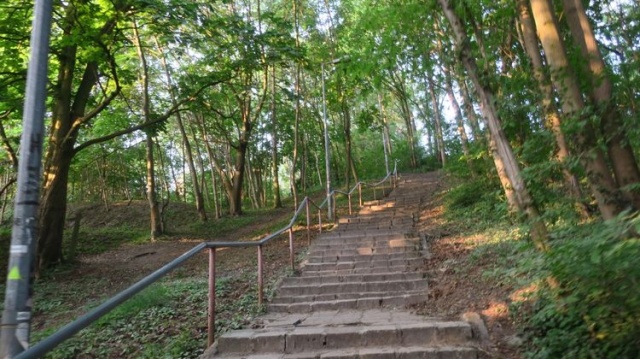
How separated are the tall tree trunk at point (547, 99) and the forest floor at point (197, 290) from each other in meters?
1.57

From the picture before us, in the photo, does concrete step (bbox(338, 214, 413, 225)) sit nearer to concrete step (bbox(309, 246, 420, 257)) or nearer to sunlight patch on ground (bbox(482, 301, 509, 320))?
concrete step (bbox(309, 246, 420, 257))

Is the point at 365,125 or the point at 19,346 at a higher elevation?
the point at 365,125

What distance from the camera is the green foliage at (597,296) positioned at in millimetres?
2865

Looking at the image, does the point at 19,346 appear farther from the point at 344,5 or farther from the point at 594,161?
the point at 344,5

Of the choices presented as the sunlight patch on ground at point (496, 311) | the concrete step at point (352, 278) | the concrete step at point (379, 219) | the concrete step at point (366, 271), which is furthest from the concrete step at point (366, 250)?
the sunlight patch on ground at point (496, 311)

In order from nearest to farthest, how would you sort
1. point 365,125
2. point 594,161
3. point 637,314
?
point 637,314, point 594,161, point 365,125

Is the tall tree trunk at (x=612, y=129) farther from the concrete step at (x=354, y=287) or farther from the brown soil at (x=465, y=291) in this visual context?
the concrete step at (x=354, y=287)

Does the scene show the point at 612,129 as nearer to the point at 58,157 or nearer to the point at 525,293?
the point at 525,293

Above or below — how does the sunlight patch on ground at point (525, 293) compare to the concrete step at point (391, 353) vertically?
above

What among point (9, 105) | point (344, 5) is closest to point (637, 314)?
point (9, 105)

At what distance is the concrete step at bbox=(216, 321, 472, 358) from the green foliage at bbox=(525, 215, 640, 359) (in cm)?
80

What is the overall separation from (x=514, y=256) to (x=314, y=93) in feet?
53.4

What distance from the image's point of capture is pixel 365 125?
1850cm

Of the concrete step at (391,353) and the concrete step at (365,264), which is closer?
the concrete step at (391,353)
